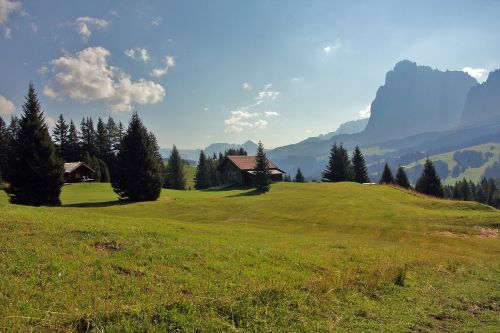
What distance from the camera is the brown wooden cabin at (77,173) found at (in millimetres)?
86181

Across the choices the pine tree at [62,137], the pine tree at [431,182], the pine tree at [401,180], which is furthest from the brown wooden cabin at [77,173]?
the pine tree at [401,180]

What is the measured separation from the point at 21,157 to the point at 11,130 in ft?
310

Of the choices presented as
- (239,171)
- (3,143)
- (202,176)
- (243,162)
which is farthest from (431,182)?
(3,143)

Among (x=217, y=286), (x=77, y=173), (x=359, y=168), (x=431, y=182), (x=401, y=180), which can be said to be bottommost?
(x=217, y=286)

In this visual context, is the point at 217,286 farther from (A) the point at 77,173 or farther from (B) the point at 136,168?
(A) the point at 77,173

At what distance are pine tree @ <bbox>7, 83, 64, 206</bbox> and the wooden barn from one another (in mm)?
47108

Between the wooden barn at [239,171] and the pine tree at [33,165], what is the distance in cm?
4711

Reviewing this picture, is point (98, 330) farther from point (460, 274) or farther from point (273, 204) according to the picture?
point (273, 204)

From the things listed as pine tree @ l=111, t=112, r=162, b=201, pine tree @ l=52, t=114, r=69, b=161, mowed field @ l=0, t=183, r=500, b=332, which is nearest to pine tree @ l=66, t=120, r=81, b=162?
pine tree @ l=52, t=114, r=69, b=161

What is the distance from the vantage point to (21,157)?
42.7m

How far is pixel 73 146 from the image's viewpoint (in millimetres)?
113750

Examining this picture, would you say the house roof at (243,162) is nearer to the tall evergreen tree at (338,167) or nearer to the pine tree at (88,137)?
the tall evergreen tree at (338,167)

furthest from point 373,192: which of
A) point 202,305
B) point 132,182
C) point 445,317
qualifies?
point 202,305

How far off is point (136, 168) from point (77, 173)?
4608cm
